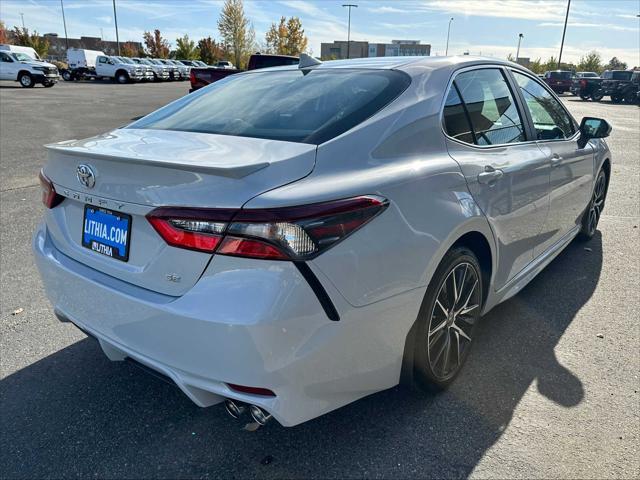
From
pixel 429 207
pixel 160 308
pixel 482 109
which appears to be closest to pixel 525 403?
pixel 429 207

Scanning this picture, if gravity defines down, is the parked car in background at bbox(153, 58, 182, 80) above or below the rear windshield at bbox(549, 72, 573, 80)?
below

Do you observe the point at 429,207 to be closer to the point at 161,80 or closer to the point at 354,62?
the point at 354,62

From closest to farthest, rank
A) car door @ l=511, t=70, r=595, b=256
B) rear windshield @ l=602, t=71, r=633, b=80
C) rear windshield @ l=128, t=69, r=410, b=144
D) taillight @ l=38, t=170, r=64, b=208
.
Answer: rear windshield @ l=128, t=69, r=410, b=144
taillight @ l=38, t=170, r=64, b=208
car door @ l=511, t=70, r=595, b=256
rear windshield @ l=602, t=71, r=633, b=80

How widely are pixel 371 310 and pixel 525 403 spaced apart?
3.97 feet

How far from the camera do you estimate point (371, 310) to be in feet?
6.30

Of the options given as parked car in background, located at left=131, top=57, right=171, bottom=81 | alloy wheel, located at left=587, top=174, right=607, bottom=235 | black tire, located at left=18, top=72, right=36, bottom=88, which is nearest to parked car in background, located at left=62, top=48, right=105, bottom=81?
parked car in background, located at left=131, top=57, right=171, bottom=81

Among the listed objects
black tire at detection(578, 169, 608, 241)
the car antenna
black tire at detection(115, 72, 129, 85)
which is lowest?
black tire at detection(115, 72, 129, 85)

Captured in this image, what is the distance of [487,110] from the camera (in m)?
2.90

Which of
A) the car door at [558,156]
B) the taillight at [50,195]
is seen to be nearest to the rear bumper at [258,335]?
the taillight at [50,195]

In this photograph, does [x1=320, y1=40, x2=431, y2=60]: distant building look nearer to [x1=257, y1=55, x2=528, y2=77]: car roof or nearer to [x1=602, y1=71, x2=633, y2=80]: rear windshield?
[x1=602, y1=71, x2=633, y2=80]: rear windshield

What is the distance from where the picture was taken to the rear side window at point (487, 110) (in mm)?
2682

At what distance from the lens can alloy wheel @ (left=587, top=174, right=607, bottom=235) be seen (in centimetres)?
484

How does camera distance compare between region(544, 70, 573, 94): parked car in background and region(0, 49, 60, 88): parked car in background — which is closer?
region(0, 49, 60, 88): parked car in background

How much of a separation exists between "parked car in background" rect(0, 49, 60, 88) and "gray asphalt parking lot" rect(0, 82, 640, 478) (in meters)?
32.7
